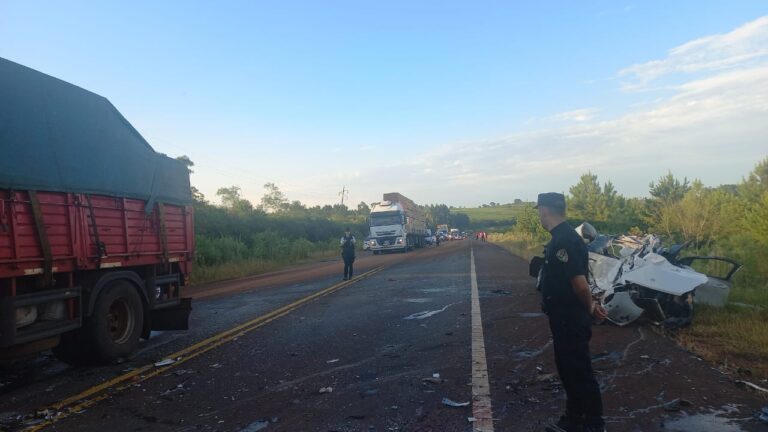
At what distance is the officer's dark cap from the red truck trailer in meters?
5.50

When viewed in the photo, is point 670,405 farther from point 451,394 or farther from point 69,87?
point 69,87

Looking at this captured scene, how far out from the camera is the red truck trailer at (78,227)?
230 inches

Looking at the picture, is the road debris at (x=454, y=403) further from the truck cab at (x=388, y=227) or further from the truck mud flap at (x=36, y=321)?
the truck cab at (x=388, y=227)

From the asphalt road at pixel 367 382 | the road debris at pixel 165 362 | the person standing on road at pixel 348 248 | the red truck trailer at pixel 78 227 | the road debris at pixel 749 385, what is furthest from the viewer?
the person standing on road at pixel 348 248

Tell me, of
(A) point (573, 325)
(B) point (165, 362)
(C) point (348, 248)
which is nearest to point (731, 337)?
(A) point (573, 325)

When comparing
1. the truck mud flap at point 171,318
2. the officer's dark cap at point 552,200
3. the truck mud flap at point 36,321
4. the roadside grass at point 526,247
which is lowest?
the roadside grass at point 526,247

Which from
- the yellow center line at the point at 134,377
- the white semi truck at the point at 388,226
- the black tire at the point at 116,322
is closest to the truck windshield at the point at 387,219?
the white semi truck at the point at 388,226

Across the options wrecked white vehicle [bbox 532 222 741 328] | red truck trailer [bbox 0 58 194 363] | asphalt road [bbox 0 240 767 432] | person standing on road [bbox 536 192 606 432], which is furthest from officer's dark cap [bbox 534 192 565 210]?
red truck trailer [bbox 0 58 194 363]

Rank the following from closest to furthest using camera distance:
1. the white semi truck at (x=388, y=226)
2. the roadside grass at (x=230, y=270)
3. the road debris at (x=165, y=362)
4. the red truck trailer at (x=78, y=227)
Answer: the red truck trailer at (x=78, y=227) < the road debris at (x=165, y=362) < the roadside grass at (x=230, y=270) < the white semi truck at (x=388, y=226)

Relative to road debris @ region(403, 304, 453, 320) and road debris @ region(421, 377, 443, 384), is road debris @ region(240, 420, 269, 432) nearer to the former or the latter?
road debris @ region(421, 377, 443, 384)

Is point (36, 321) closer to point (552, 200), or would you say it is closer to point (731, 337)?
point (552, 200)

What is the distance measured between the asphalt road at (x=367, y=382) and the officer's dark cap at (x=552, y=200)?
1.80 meters

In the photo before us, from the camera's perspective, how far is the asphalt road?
4.50 meters

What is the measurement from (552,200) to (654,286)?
4543mm
